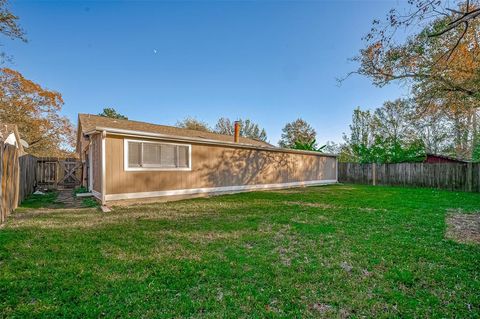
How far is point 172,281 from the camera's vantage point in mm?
2600

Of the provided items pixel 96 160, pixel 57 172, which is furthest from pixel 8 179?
pixel 57 172

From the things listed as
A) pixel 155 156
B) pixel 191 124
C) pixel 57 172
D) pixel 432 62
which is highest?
pixel 191 124

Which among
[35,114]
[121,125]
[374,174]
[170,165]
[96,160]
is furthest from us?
[35,114]

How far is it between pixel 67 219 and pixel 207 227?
3.28 meters

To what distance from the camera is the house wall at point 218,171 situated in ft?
23.3

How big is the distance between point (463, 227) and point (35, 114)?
26830 millimetres

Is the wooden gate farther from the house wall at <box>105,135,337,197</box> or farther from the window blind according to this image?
the house wall at <box>105,135,337,197</box>

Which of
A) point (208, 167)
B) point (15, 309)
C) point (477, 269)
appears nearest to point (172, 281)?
point (15, 309)

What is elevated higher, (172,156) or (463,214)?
(172,156)

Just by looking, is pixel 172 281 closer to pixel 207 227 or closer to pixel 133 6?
pixel 207 227

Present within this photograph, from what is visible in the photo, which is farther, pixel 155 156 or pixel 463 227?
pixel 155 156

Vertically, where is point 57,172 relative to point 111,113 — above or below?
below

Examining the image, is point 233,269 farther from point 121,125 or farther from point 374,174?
point 374,174

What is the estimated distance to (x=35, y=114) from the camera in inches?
774
